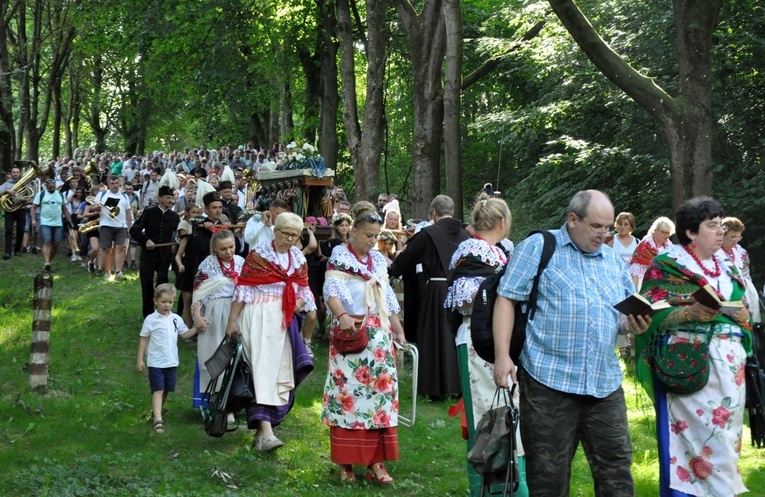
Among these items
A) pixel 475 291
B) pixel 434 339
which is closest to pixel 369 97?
pixel 434 339

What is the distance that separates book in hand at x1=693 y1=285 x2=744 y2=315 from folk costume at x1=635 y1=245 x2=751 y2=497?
18cm

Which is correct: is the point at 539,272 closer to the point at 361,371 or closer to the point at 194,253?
the point at 361,371

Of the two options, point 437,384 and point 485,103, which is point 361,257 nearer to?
point 437,384

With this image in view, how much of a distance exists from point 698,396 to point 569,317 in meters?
1.24

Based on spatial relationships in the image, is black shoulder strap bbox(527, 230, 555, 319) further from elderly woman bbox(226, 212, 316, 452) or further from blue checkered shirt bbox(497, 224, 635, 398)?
elderly woman bbox(226, 212, 316, 452)

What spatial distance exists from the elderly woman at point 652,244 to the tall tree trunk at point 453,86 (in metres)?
5.39

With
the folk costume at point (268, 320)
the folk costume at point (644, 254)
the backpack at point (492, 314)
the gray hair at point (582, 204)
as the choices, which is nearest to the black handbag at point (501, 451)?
the backpack at point (492, 314)

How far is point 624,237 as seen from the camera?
1563cm

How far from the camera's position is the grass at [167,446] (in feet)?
28.8

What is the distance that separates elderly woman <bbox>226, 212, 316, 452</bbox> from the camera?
388 inches

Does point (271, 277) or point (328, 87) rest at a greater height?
point (328, 87)

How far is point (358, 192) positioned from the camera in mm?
22078

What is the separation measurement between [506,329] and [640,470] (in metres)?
3.85

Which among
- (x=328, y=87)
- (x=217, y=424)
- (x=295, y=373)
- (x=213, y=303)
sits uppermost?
(x=328, y=87)
